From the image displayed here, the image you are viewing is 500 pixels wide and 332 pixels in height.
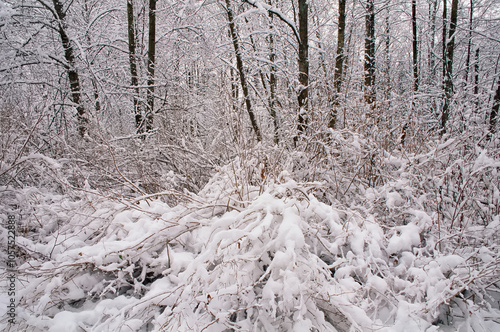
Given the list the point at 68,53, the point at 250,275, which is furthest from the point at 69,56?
the point at 250,275

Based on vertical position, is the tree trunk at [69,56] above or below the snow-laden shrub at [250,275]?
above

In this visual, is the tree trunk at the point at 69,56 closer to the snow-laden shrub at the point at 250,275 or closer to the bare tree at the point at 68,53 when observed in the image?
the bare tree at the point at 68,53

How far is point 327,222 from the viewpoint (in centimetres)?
203

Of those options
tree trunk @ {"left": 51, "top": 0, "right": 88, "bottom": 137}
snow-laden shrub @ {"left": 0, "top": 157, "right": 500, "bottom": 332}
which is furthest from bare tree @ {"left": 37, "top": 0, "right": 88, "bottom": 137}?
snow-laden shrub @ {"left": 0, "top": 157, "right": 500, "bottom": 332}

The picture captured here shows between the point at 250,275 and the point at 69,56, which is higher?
the point at 69,56

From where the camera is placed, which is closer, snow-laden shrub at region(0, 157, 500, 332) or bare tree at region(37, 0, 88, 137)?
snow-laden shrub at region(0, 157, 500, 332)

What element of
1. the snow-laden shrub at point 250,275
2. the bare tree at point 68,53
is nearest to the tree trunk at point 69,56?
A: the bare tree at point 68,53

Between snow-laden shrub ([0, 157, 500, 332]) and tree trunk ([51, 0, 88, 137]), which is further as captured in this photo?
tree trunk ([51, 0, 88, 137])

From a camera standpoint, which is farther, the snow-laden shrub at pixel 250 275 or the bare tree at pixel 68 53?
the bare tree at pixel 68 53

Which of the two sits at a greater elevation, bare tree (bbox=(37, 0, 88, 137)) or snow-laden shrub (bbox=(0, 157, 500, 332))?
bare tree (bbox=(37, 0, 88, 137))

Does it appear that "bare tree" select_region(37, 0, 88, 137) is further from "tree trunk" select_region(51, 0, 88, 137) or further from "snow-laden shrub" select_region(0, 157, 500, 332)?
"snow-laden shrub" select_region(0, 157, 500, 332)

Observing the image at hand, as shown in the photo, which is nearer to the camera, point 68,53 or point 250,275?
→ point 250,275

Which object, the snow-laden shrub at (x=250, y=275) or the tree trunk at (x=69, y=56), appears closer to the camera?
the snow-laden shrub at (x=250, y=275)

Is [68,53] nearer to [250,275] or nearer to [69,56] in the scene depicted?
[69,56]
